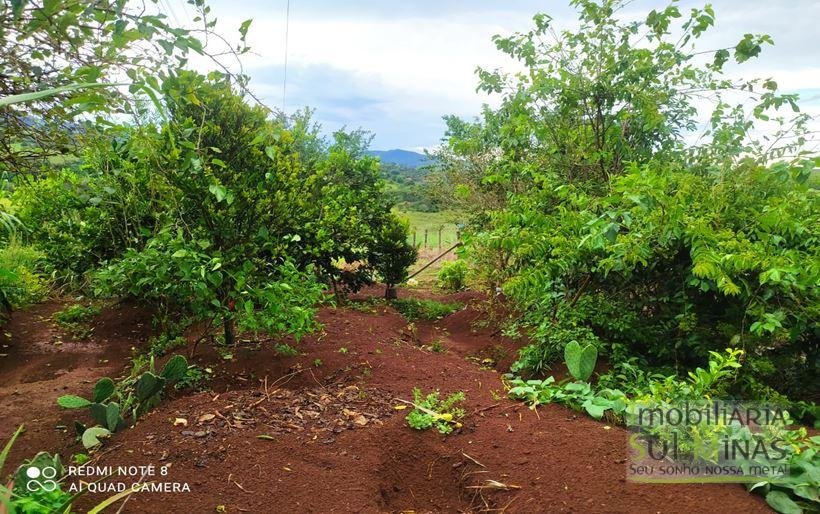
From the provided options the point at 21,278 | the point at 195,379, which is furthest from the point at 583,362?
the point at 21,278

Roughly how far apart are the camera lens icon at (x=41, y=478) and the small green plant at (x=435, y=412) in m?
1.59

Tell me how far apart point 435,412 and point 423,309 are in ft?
13.6

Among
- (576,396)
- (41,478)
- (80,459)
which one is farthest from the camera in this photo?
(576,396)

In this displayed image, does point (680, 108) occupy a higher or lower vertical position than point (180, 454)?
higher

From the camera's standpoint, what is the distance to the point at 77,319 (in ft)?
17.1

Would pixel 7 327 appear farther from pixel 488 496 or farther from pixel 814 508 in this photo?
pixel 814 508

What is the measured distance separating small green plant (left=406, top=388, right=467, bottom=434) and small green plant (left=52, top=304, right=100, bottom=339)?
12.2 ft

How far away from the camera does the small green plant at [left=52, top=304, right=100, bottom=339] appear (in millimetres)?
4898

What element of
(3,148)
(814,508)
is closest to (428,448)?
(814,508)

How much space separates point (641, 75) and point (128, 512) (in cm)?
499

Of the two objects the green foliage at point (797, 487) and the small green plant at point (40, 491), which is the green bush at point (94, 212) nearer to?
the small green plant at point (40, 491)

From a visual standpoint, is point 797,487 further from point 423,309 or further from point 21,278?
point 21,278

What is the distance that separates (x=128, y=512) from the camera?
6.48ft

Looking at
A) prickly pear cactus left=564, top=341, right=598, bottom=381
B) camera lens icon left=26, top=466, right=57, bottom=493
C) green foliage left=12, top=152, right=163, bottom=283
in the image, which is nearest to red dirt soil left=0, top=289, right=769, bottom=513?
camera lens icon left=26, top=466, right=57, bottom=493
